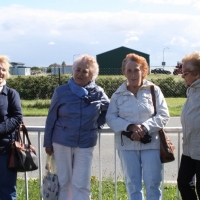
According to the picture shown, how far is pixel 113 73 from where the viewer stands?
1902 centimetres

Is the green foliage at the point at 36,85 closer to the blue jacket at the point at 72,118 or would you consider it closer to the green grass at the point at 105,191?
the green grass at the point at 105,191

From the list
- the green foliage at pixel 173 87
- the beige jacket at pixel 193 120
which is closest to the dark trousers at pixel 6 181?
the beige jacket at pixel 193 120

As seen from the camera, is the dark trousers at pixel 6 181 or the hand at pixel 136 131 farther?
the dark trousers at pixel 6 181

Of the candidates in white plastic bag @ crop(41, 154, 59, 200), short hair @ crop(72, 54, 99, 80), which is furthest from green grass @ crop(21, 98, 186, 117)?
short hair @ crop(72, 54, 99, 80)

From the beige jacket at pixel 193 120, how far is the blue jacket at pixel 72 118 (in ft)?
2.98

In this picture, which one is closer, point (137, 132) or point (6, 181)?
point (137, 132)

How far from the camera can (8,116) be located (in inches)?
162

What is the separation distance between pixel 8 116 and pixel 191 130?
5.88ft

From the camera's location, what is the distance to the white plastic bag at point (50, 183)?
428 cm

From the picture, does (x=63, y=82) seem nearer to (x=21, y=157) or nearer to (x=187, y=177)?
(x=21, y=157)

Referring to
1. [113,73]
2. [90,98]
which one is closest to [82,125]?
[90,98]

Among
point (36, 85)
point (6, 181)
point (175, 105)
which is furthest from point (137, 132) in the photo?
point (36, 85)

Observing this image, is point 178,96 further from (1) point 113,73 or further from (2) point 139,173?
(2) point 139,173

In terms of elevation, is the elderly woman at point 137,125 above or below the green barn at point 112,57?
below
